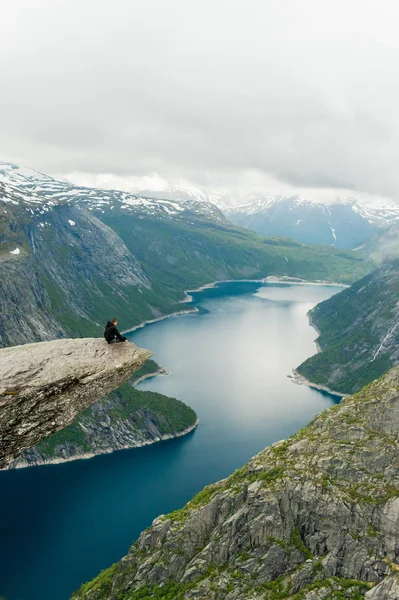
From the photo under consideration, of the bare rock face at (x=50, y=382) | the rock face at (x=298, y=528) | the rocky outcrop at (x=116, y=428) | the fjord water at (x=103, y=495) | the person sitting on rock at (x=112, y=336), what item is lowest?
the fjord water at (x=103, y=495)

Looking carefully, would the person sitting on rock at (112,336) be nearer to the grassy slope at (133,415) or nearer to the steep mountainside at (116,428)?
the steep mountainside at (116,428)

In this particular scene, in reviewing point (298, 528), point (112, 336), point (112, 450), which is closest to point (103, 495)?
point (112, 450)

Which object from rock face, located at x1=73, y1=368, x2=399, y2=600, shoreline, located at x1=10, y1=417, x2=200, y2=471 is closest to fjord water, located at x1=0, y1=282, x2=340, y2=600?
shoreline, located at x1=10, y1=417, x2=200, y2=471

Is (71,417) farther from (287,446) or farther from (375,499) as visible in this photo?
(287,446)

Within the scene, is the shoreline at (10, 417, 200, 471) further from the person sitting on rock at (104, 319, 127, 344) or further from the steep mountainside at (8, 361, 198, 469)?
the person sitting on rock at (104, 319, 127, 344)

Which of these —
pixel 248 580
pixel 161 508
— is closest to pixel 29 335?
pixel 161 508

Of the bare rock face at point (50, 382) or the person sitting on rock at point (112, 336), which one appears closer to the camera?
the bare rock face at point (50, 382)

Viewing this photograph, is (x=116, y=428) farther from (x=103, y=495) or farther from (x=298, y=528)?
(x=298, y=528)

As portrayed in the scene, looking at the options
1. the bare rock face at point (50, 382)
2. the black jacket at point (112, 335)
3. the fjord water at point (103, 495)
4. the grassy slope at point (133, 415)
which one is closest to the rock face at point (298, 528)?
the fjord water at point (103, 495)
